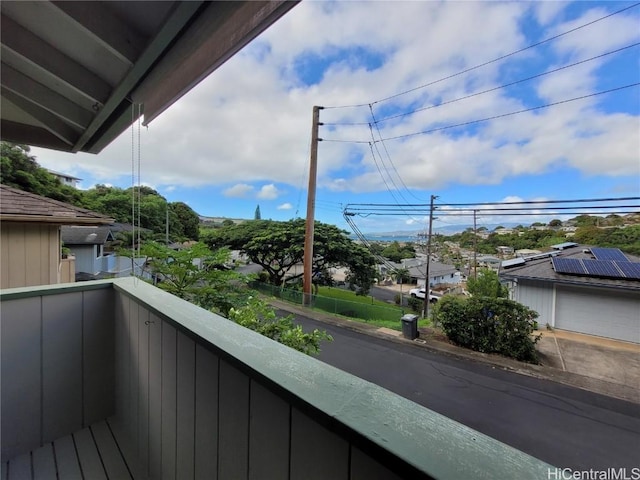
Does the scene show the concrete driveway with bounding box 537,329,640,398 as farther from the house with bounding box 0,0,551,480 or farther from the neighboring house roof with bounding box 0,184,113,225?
the neighboring house roof with bounding box 0,184,113,225

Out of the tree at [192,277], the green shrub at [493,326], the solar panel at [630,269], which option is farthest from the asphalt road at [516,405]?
the solar panel at [630,269]

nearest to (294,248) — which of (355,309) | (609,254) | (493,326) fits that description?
(355,309)

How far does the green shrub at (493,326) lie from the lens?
5211 millimetres

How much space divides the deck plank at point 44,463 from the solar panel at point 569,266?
32.8 ft

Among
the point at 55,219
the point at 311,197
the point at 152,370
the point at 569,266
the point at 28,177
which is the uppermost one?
the point at 28,177

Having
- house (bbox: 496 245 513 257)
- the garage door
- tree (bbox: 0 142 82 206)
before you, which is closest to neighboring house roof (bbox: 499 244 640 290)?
the garage door

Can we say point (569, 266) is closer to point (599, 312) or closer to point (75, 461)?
point (599, 312)

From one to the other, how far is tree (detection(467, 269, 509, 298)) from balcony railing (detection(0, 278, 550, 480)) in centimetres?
713

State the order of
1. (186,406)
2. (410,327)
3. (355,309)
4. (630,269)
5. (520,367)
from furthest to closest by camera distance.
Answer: (355,309), (630,269), (410,327), (520,367), (186,406)

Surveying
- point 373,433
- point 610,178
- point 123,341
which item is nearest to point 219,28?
point 373,433

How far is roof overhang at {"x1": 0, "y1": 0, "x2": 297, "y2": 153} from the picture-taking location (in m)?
0.77

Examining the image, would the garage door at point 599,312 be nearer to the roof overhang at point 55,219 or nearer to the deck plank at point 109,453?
the deck plank at point 109,453

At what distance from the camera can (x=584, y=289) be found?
7277 mm

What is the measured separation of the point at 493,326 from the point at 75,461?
616 centimetres
